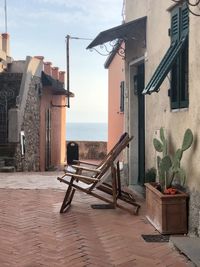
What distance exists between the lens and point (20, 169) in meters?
12.2

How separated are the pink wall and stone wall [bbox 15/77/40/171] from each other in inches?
91.3

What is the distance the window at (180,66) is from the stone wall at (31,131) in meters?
7.41

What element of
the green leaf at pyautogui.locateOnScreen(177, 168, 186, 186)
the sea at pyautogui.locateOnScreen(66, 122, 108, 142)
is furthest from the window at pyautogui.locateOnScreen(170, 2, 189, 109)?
the sea at pyautogui.locateOnScreen(66, 122, 108, 142)

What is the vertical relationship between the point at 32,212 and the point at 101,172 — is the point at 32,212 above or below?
below

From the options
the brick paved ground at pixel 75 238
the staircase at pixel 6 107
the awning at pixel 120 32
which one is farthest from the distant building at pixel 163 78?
the staircase at pixel 6 107

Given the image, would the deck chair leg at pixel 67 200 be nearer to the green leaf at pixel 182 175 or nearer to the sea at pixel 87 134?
the green leaf at pixel 182 175

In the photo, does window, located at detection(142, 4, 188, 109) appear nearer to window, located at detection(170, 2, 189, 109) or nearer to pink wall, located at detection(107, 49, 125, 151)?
window, located at detection(170, 2, 189, 109)

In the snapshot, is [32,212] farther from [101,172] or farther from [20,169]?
[20,169]

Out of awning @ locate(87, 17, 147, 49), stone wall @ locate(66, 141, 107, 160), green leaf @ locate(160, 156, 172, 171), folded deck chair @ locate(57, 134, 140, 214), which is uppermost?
awning @ locate(87, 17, 147, 49)

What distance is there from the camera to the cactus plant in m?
4.63

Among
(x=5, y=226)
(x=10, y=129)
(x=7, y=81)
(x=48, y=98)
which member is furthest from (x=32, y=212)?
(x=48, y=98)

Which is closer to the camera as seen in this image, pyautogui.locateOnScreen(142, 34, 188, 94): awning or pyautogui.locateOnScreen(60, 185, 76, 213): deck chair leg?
pyautogui.locateOnScreen(142, 34, 188, 94): awning

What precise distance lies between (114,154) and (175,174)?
98cm

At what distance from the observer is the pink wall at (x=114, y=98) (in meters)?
12.4
